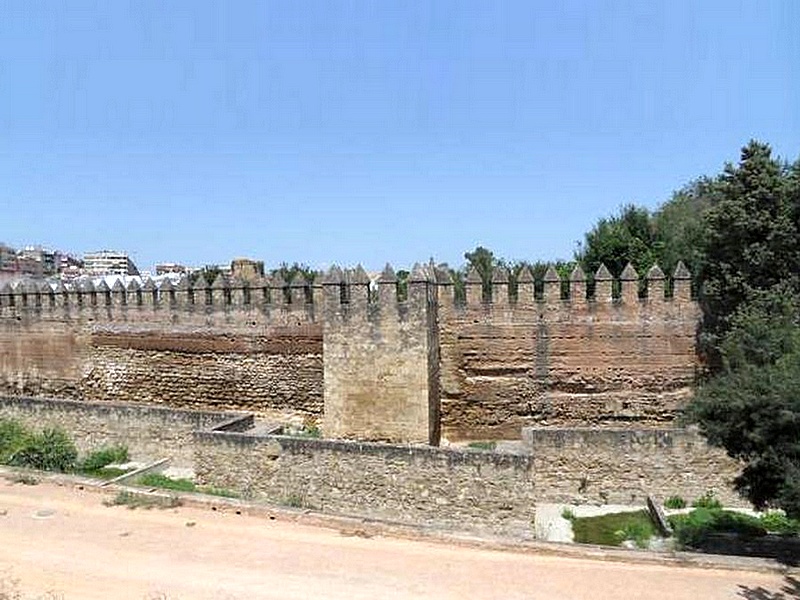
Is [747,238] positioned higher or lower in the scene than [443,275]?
higher

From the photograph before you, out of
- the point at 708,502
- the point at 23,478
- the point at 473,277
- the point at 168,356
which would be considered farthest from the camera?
the point at 168,356

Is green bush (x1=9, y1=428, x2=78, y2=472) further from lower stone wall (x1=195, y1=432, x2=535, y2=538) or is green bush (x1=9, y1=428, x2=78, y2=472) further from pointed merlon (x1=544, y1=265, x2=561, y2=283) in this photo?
pointed merlon (x1=544, y1=265, x2=561, y2=283)

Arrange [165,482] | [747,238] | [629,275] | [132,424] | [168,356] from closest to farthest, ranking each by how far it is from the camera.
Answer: [165,482] → [747,238] → [132,424] → [629,275] → [168,356]

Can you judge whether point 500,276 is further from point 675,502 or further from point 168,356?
point 168,356

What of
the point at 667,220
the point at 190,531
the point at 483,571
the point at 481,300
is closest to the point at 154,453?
the point at 190,531

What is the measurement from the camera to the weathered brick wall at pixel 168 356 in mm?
14219

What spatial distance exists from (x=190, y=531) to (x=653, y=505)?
6244 mm

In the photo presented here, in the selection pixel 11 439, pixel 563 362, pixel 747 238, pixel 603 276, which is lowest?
pixel 11 439

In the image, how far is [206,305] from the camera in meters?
15.1

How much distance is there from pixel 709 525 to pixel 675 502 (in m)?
1.07

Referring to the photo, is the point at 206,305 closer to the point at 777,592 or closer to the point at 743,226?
the point at 743,226

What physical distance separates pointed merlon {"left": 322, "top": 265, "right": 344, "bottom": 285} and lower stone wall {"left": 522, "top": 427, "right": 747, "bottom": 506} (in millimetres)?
4589

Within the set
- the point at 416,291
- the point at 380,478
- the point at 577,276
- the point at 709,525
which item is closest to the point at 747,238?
the point at 577,276

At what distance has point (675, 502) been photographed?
1020 centimetres
